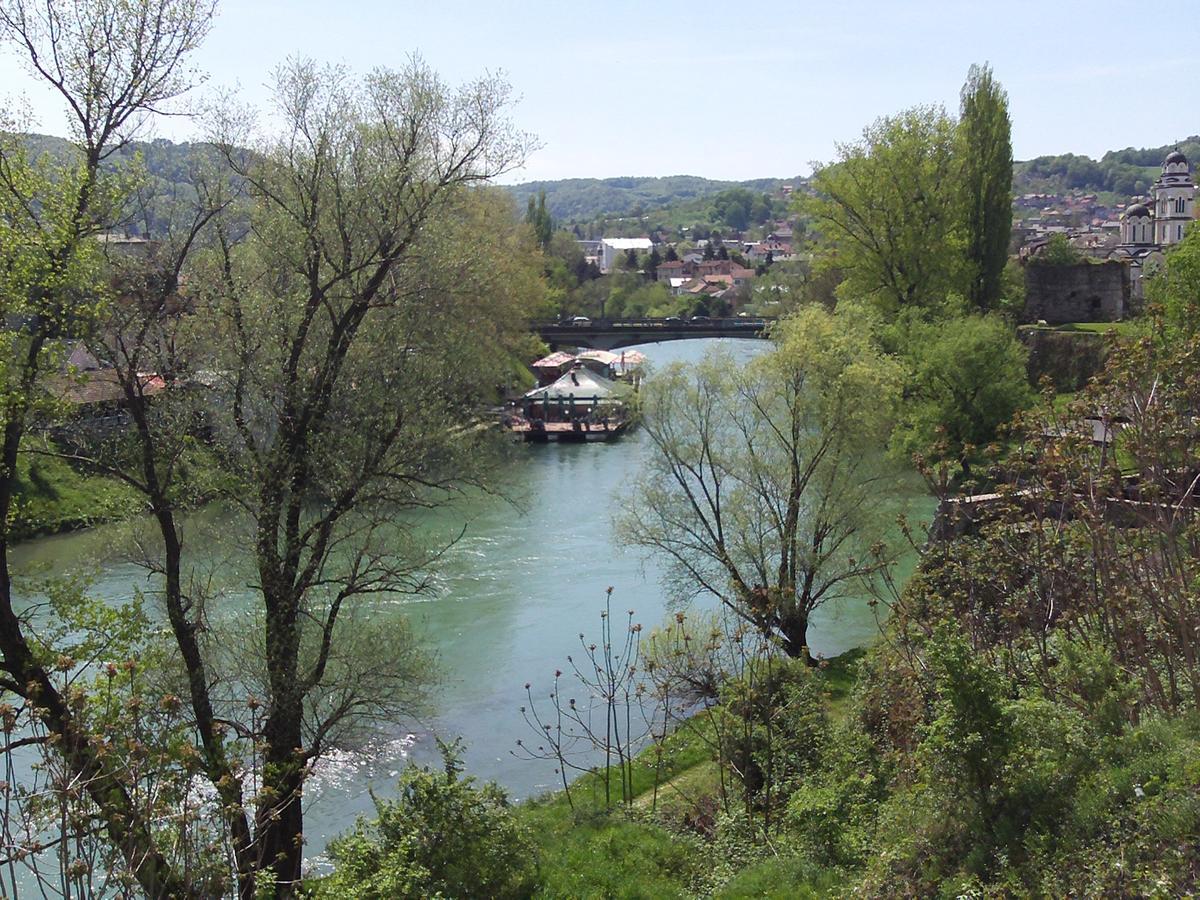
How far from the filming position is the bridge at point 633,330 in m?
46.7

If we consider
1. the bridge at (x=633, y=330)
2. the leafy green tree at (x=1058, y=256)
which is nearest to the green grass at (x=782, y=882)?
the leafy green tree at (x=1058, y=256)

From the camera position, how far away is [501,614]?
17.7 m

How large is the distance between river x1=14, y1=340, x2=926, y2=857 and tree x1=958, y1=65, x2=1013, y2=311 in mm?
11293

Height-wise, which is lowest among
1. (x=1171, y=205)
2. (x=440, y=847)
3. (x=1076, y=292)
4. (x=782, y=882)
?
(x=782, y=882)

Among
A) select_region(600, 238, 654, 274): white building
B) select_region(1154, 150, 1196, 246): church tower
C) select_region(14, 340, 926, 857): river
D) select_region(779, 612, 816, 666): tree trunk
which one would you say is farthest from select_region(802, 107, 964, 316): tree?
select_region(600, 238, 654, 274): white building

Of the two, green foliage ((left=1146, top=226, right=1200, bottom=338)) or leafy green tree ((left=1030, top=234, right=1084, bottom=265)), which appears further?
leafy green tree ((left=1030, top=234, right=1084, bottom=265))

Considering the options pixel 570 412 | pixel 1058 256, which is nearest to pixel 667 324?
pixel 570 412

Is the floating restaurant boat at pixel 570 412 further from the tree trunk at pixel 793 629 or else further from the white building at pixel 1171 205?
the white building at pixel 1171 205

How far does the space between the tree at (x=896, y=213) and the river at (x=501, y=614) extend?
8.17 metres

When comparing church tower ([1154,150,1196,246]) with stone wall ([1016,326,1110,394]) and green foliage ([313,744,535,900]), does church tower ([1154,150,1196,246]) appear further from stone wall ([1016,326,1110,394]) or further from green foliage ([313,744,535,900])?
green foliage ([313,744,535,900])

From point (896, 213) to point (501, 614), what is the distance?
1532cm

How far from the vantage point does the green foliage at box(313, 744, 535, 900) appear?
22.5ft

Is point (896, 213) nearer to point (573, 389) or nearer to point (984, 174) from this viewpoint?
point (984, 174)

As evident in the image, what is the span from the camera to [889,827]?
7145 mm
